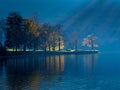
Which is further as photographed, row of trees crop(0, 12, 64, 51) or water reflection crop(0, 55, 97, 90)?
row of trees crop(0, 12, 64, 51)

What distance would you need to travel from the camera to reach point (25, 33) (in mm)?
152125

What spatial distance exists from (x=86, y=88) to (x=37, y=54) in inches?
4501

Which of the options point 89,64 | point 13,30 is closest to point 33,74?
point 89,64

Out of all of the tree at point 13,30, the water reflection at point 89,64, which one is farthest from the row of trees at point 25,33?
the water reflection at point 89,64

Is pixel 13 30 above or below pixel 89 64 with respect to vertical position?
above

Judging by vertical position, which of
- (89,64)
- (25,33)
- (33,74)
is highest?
(25,33)

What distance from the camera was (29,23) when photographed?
523 ft

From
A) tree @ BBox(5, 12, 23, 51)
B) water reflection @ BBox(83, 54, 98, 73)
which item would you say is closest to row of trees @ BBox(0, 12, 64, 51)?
tree @ BBox(5, 12, 23, 51)

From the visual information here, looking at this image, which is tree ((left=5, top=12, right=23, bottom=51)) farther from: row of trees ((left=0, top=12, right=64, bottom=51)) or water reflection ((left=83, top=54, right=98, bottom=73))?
water reflection ((left=83, top=54, right=98, bottom=73))

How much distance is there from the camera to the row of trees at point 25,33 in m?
147

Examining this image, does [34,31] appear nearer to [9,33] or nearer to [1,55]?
[9,33]

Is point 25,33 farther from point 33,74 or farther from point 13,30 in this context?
point 33,74

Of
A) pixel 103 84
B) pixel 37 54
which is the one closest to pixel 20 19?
pixel 37 54

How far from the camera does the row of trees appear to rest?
14675cm
